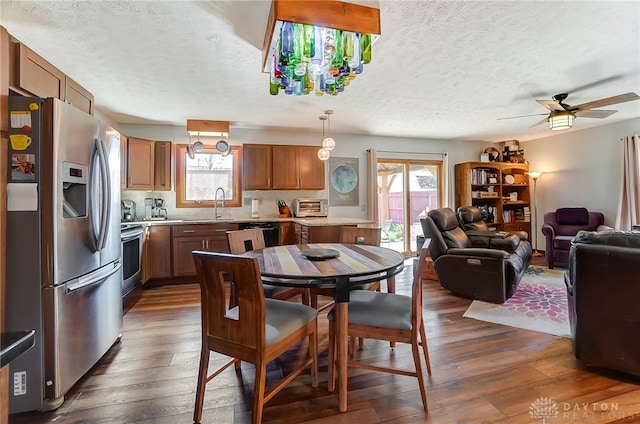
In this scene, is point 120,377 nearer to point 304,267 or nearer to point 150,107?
point 304,267

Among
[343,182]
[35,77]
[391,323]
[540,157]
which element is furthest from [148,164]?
[540,157]

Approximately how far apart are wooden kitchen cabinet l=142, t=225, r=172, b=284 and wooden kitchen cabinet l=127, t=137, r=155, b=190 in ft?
2.40

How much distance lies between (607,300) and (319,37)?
2516mm

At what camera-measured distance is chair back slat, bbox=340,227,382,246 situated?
109 inches

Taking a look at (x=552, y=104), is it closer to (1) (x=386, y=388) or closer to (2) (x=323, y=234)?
(2) (x=323, y=234)

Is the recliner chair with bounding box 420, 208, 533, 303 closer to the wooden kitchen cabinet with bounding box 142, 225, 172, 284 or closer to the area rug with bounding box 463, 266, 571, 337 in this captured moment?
the area rug with bounding box 463, 266, 571, 337

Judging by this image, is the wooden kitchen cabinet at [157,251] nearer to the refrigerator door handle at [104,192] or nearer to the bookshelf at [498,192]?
the refrigerator door handle at [104,192]

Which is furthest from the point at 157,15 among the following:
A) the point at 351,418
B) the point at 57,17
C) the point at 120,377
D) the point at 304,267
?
the point at 351,418

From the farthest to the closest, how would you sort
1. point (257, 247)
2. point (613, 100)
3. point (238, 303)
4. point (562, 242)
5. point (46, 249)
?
point (562, 242)
point (613, 100)
point (257, 247)
point (46, 249)
point (238, 303)

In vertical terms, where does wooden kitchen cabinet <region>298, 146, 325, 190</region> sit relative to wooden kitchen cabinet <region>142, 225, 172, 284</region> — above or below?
above

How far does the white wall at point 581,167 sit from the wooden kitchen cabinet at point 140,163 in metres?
7.07

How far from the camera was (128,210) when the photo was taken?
4367mm

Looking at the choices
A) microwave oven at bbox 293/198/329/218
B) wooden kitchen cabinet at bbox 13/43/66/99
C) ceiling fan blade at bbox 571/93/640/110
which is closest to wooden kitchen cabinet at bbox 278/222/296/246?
microwave oven at bbox 293/198/329/218

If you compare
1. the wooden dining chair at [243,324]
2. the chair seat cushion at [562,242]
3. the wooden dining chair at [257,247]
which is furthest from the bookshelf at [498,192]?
the wooden dining chair at [243,324]
